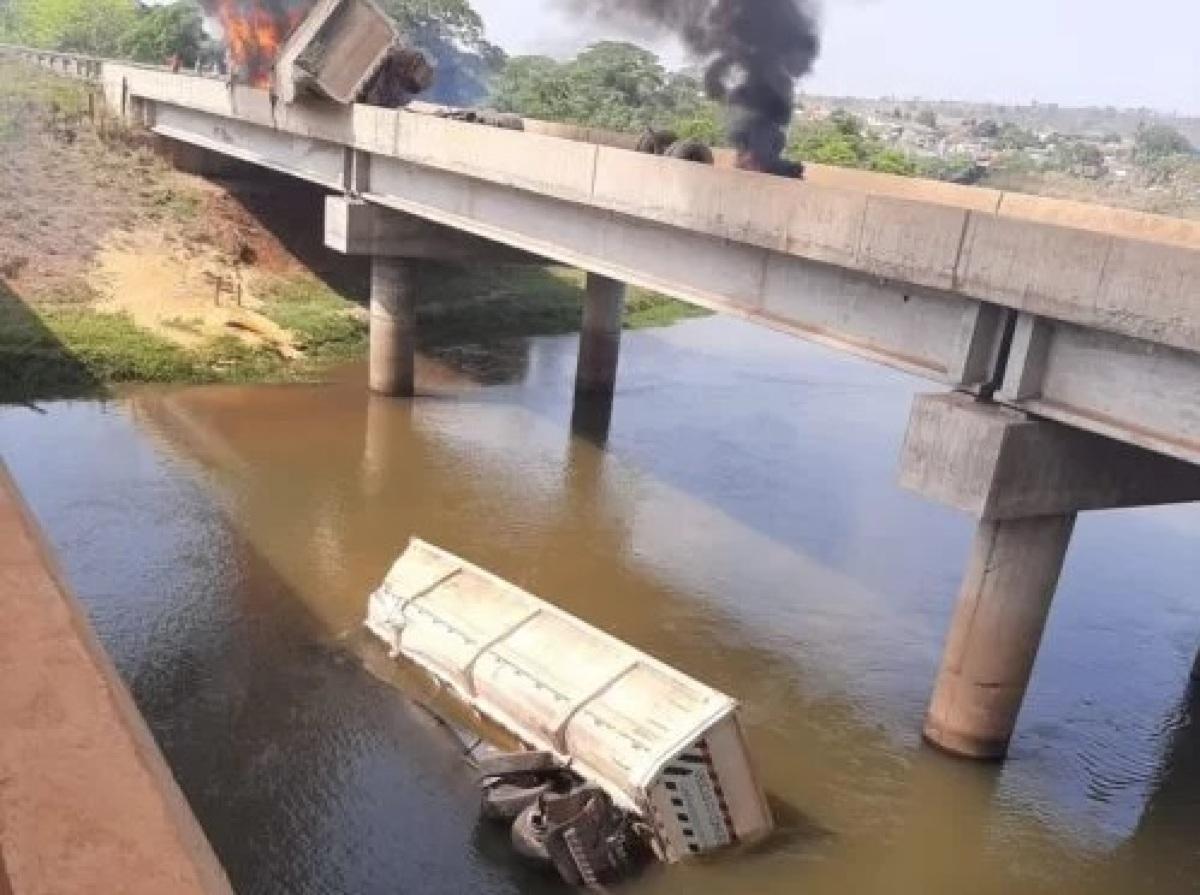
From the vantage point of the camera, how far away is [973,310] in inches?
479

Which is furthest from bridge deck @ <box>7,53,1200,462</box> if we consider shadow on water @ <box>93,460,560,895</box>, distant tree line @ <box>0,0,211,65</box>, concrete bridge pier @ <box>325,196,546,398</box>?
distant tree line @ <box>0,0,211,65</box>

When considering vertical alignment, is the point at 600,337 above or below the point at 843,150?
below

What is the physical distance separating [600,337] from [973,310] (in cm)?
1581

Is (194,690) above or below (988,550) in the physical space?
below

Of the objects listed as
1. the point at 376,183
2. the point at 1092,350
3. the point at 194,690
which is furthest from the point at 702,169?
the point at 376,183

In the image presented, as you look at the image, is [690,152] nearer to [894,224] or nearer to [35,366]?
[894,224]

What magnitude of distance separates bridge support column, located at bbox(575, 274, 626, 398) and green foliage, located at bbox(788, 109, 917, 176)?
29.8 m

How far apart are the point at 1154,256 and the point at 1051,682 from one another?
8059 millimetres

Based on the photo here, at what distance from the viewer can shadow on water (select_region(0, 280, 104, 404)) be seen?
81.3 ft

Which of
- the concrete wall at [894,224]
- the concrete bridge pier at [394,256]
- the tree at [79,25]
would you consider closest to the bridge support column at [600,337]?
the concrete bridge pier at [394,256]

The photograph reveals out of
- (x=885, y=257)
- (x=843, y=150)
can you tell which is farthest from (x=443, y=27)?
(x=885, y=257)

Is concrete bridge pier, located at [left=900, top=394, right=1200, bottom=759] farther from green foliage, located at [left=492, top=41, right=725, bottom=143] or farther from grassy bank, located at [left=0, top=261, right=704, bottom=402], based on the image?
green foliage, located at [left=492, top=41, right=725, bottom=143]

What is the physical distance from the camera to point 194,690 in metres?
13.6

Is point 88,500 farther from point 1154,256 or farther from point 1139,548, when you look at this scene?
point 1139,548
